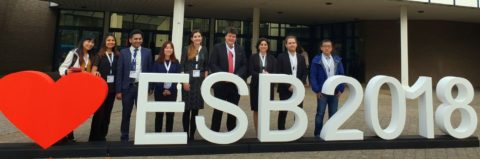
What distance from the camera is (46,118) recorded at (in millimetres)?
4055

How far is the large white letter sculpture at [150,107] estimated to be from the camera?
166 inches

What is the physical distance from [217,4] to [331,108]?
11.6 metres

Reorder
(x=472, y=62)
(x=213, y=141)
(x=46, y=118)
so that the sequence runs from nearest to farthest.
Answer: (x=46, y=118) → (x=213, y=141) → (x=472, y=62)

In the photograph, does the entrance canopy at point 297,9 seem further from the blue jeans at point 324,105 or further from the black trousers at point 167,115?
the black trousers at point 167,115

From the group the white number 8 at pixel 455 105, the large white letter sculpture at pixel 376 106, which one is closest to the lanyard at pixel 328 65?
the large white letter sculpture at pixel 376 106

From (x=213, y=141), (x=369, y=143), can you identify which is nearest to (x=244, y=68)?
(x=213, y=141)

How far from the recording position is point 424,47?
779 inches

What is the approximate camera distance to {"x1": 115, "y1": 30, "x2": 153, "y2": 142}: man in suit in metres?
4.63

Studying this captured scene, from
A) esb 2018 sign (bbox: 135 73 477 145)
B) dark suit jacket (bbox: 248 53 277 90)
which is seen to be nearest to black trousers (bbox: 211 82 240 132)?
dark suit jacket (bbox: 248 53 277 90)

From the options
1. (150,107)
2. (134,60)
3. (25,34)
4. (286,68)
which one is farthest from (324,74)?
(25,34)

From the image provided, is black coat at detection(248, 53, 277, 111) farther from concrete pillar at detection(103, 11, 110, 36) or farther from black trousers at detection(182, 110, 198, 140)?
concrete pillar at detection(103, 11, 110, 36)

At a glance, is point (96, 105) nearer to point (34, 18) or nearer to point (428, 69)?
point (34, 18)

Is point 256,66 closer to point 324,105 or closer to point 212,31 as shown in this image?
point 324,105

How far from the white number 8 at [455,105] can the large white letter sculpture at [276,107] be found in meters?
1.93
